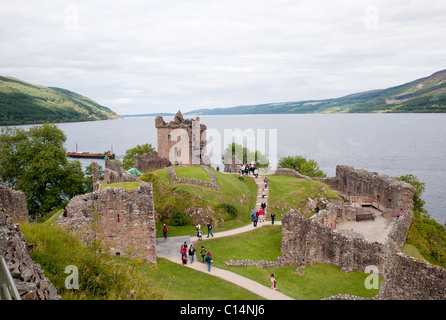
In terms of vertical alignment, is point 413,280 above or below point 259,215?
above

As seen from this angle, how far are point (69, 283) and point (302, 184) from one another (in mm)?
34928

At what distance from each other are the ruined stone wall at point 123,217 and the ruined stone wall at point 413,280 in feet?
49.6

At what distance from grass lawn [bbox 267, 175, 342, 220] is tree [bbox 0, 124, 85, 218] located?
26.2 m

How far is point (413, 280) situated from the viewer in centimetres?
1446

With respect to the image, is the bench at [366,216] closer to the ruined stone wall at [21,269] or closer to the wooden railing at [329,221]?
the wooden railing at [329,221]

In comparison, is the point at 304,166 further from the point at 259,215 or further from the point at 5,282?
the point at 5,282

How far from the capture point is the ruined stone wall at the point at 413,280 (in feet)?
44.7

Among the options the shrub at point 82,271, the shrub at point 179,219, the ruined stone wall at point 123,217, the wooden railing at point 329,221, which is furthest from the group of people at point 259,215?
the shrub at point 82,271

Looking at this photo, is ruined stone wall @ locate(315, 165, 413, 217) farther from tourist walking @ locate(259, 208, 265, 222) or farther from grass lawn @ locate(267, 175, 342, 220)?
tourist walking @ locate(259, 208, 265, 222)

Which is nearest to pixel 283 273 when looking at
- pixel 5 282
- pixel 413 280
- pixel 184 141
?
pixel 413 280

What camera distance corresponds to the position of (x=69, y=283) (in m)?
11.2

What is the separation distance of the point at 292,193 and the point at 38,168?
3163cm
